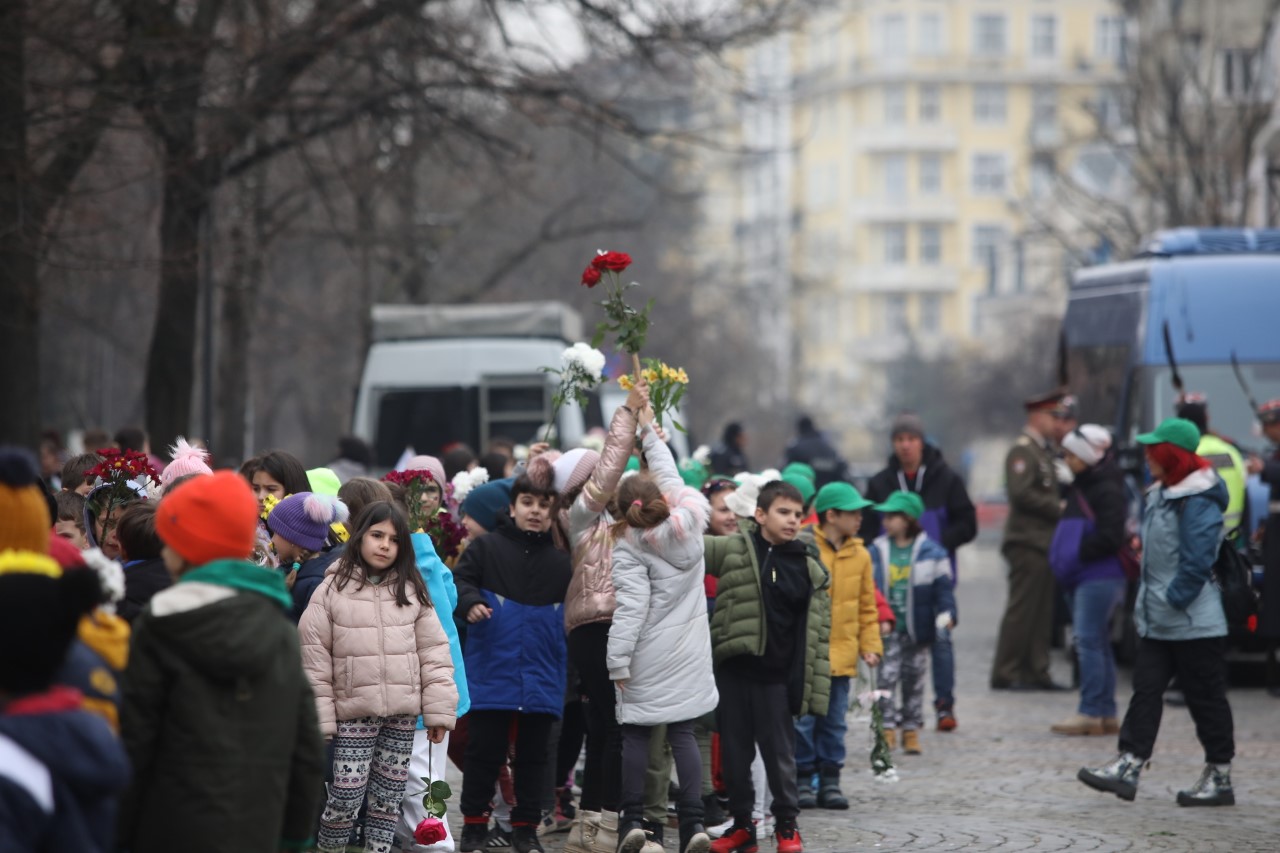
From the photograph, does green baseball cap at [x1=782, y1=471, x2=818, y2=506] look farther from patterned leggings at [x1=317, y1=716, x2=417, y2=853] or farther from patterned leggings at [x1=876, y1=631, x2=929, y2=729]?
patterned leggings at [x1=317, y1=716, x2=417, y2=853]

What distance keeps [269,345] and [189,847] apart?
3049 centimetres

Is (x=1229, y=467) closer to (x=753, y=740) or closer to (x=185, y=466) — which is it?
(x=753, y=740)

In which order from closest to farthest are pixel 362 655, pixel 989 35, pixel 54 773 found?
1. pixel 54 773
2. pixel 362 655
3. pixel 989 35

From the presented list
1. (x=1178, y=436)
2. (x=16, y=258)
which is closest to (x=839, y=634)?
(x=1178, y=436)

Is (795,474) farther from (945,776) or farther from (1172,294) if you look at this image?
(1172,294)

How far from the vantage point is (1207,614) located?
10.0m

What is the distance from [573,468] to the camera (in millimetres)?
8852

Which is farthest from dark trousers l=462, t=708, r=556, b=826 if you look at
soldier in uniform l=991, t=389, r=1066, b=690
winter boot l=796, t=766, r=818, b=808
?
soldier in uniform l=991, t=389, r=1066, b=690

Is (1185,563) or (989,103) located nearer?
(1185,563)

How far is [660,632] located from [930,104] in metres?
116

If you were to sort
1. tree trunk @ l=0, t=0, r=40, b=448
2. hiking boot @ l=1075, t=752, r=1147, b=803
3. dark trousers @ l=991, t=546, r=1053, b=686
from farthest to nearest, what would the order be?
dark trousers @ l=991, t=546, r=1053, b=686
tree trunk @ l=0, t=0, r=40, b=448
hiking boot @ l=1075, t=752, r=1147, b=803

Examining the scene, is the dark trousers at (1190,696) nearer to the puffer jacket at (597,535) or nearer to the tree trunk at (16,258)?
the puffer jacket at (597,535)

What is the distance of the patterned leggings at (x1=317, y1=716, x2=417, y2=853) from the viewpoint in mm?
7465

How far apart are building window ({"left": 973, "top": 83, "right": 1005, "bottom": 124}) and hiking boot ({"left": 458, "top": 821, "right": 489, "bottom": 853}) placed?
11489cm
